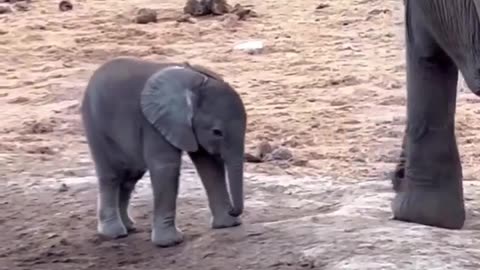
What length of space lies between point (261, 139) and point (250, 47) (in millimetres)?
2535

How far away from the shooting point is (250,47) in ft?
28.3

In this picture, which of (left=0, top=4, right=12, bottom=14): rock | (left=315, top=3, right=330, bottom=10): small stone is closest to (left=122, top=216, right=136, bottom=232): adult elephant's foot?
(left=315, top=3, right=330, bottom=10): small stone

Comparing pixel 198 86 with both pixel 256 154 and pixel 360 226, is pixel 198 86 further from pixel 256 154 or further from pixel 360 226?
pixel 256 154

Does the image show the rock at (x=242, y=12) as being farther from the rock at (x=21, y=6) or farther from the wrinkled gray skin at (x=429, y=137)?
the wrinkled gray skin at (x=429, y=137)

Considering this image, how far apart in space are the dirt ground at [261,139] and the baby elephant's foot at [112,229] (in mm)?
34

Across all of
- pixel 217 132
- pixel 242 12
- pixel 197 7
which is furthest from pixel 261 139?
pixel 197 7

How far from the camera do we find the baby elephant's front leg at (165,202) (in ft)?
12.9

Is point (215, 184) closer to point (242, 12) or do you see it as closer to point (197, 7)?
point (242, 12)

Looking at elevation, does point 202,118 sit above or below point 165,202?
above

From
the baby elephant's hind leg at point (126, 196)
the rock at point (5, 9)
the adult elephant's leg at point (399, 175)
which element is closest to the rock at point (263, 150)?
the adult elephant's leg at point (399, 175)

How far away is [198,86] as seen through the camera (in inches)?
155

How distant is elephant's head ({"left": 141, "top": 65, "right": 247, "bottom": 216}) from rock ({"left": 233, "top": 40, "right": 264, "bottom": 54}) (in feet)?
15.2

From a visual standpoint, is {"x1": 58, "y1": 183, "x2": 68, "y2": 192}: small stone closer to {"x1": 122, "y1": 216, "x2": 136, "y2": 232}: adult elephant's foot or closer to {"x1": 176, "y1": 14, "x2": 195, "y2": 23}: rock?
{"x1": 122, "y1": 216, "x2": 136, "y2": 232}: adult elephant's foot

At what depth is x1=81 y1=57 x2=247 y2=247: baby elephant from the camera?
390 cm
